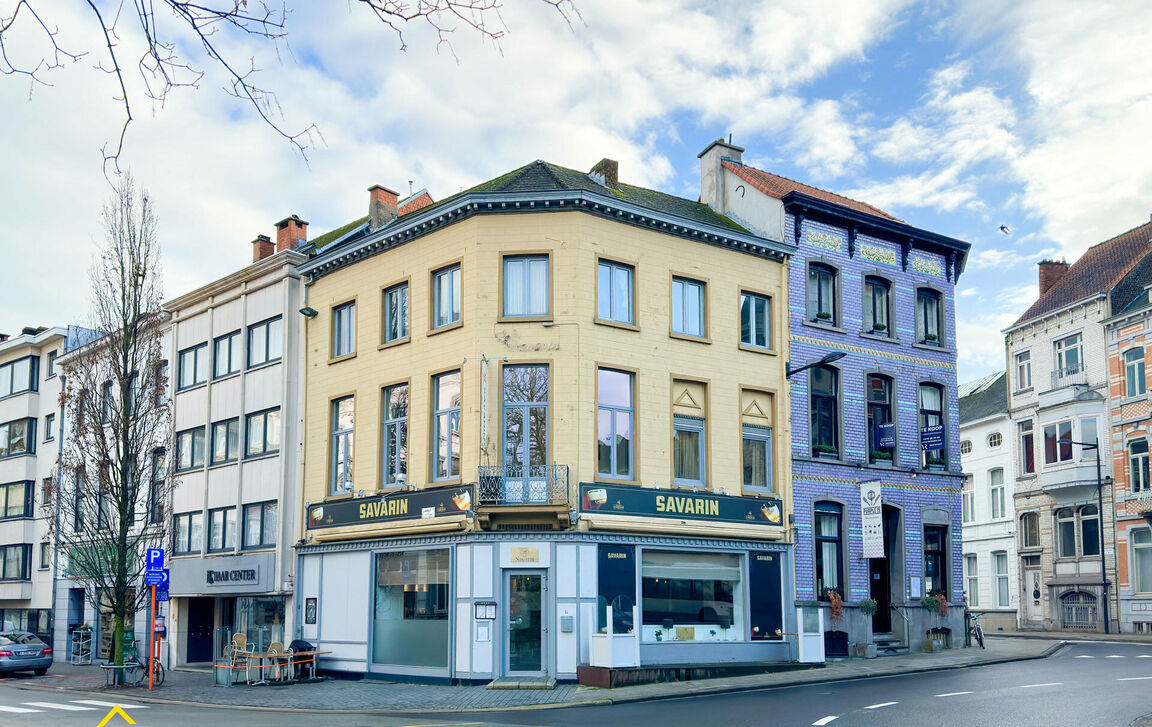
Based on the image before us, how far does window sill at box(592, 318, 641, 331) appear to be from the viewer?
2480 cm

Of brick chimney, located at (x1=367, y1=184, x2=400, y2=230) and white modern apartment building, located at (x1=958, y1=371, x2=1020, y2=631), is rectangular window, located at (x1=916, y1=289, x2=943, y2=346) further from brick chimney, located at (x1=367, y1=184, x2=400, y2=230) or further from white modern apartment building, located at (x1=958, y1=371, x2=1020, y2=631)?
white modern apartment building, located at (x1=958, y1=371, x2=1020, y2=631)

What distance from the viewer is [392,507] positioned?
85.1 feet

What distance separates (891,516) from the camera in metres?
30.0

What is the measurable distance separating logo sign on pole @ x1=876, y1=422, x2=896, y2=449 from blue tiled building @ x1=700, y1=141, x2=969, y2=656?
54 mm

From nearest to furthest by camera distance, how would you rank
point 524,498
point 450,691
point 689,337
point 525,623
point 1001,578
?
point 450,691
point 525,623
point 524,498
point 689,337
point 1001,578

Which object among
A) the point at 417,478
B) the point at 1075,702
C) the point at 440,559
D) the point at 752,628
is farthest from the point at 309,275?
the point at 1075,702

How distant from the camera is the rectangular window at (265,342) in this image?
1214 inches

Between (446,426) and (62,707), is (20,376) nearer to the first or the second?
(446,426)

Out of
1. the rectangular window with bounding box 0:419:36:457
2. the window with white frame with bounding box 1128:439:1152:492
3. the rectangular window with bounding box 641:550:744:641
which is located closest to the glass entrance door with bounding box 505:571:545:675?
the rectangular window with bounding box 641:550:744:641

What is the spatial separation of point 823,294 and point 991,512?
29.4 meters

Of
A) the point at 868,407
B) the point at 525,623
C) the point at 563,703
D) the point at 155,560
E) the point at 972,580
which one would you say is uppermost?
the point at 868,407

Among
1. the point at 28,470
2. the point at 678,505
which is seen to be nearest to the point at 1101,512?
the point at 678,505

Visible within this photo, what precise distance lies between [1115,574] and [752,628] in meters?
25.8

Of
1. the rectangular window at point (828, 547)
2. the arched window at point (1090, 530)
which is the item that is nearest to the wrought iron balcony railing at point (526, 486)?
the rectangular window at point (828, 547)
